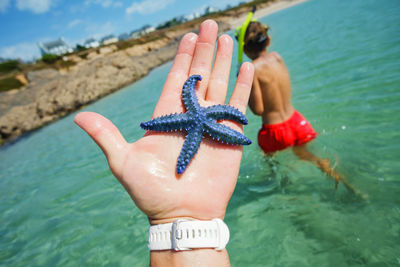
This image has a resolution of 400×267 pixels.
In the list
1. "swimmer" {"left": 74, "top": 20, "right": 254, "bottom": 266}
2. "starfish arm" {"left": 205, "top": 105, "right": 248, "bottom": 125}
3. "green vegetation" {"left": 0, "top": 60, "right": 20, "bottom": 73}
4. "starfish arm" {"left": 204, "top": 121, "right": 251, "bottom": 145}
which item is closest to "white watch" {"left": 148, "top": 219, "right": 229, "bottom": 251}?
"swimmer" {"left": 74, "top": 20, "right": 254, "bottom": 266}

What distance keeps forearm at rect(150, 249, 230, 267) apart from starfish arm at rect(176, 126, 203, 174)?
764mm

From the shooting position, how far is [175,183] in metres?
2.43

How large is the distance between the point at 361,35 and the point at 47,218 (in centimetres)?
1737

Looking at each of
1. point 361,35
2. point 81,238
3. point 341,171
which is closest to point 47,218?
point 81,238

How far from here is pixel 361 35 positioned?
13391 millimetres

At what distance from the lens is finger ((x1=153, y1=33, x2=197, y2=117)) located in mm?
3137

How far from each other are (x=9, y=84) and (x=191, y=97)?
1388 inches

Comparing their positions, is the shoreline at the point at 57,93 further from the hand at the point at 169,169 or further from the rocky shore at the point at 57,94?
the hand at the point at 169,169

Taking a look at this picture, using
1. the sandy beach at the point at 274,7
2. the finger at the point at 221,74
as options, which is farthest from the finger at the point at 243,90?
the sandy beach at the point at 274,7

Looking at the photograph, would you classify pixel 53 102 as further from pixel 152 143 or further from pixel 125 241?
pixel 152 143

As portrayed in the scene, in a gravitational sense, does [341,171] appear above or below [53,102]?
below

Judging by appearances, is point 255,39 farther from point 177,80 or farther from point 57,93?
point 57,93

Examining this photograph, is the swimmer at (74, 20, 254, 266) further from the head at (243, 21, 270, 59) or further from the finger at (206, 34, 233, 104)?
the head at (243, 21, 270, 59)

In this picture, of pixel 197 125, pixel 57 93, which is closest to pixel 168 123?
pixel 197 125
